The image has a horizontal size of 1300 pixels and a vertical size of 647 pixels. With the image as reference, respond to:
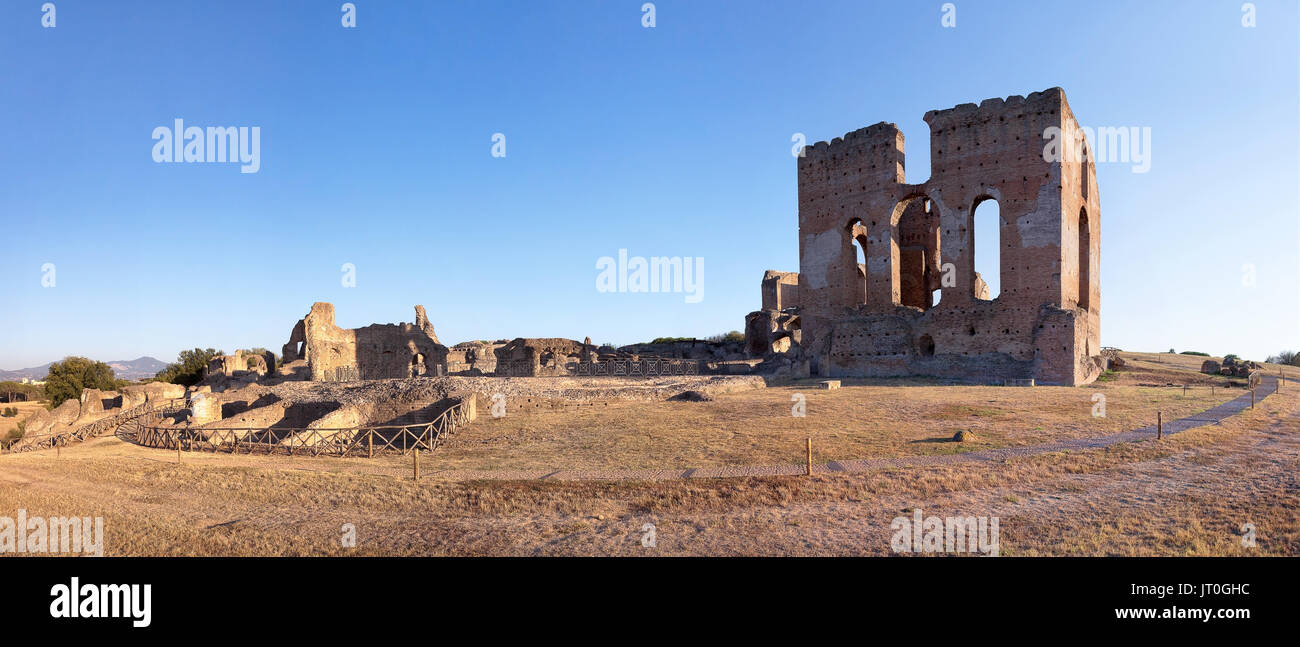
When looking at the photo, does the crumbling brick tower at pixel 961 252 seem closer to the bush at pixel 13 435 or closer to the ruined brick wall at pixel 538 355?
the ruined brick wall at pixel 538 355

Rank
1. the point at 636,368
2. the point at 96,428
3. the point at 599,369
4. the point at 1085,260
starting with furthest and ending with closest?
the point at 636,368 → the point at 599,369 → the point at 1085,260 → the point at 96,428

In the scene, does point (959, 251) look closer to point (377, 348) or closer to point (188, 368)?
point (377, 348)

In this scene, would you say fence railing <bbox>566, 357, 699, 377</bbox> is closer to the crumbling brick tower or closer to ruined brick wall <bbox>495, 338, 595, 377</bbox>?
ruined brick wall <bbox>495, 338, 595, 377</bbox>

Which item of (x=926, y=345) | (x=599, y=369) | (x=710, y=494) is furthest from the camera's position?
(x=599, y=369)

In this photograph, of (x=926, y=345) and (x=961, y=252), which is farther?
(x=926, y=345)

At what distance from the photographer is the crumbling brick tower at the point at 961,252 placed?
84.2ft

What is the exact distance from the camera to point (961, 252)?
2852 centimetres

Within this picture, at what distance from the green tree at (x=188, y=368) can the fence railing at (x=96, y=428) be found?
18748 mm

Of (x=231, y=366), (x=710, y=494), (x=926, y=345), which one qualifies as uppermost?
(x=926, y=345)

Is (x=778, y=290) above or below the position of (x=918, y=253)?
below

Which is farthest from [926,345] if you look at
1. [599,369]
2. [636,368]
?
[599,369]

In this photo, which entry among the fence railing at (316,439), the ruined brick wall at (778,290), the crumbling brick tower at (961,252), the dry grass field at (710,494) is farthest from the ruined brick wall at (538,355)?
the ruined brick wall at (778,290)

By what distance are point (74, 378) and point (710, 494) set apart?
5384 centimetres
